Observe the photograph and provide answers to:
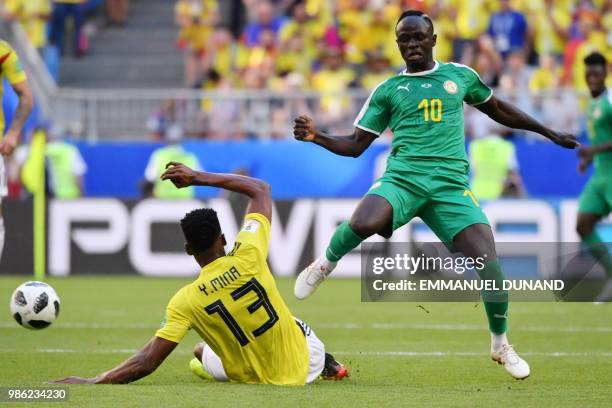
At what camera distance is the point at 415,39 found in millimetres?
8781

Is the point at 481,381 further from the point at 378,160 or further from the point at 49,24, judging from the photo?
the point at 49,24

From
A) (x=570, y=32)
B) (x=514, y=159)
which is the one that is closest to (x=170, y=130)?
(x=514, y=159)

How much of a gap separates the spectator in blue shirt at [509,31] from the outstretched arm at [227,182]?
13595mm

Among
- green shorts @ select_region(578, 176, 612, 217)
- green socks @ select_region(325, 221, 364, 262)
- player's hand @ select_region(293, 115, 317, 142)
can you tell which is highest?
player's hand @ select_region(293, 115, 317, 142)

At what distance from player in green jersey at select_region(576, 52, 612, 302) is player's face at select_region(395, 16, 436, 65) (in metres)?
4.58

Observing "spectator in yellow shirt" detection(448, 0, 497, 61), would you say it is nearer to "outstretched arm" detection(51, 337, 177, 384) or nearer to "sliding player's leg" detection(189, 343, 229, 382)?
"sliding player's leg" detection(189, 343, 229, 382)

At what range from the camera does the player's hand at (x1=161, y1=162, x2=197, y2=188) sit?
753 cm

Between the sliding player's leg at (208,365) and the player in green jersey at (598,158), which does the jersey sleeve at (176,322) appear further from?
the player in green jersey at (598,158)

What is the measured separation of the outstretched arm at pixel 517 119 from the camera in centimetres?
914

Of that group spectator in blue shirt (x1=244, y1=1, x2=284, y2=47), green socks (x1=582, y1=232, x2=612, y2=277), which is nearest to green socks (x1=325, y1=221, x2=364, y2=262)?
green socks (x1=582, y1=232, x2=612, y2=277)

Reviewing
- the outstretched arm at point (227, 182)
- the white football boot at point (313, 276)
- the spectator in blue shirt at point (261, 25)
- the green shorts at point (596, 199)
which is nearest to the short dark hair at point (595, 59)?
the green shorts at point (596, 199)

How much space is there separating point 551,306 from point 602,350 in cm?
466

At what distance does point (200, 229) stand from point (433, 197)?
75.9 inches

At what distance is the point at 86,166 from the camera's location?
20.7 metres
